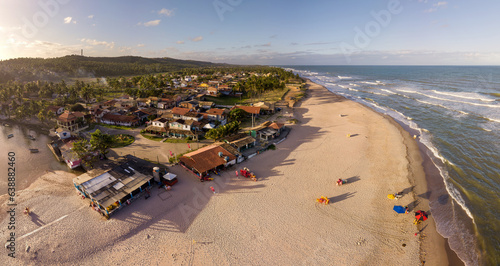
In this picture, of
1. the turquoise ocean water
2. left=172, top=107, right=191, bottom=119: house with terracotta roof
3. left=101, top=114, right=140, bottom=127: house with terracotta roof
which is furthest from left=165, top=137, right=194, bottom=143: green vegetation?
the turquoise ocean water

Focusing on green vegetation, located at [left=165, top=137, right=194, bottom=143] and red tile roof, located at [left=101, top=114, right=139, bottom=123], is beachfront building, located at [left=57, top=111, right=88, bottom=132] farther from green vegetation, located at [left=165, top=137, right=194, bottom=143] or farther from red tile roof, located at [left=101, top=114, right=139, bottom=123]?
green vegetation, located at [left=165, top=137, right=194, bottom=143]

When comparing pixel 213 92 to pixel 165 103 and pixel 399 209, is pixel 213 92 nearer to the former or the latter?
pixel 165 103

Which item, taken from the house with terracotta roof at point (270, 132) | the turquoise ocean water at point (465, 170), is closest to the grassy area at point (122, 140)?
the house with terracotta roof at point (270, 132)

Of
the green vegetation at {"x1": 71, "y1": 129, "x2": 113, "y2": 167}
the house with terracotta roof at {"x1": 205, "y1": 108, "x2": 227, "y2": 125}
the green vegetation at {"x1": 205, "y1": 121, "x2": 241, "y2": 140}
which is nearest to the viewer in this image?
the green vegetation at {"x1": 71, "y1": 129, "x2": 113, "y2": 167}

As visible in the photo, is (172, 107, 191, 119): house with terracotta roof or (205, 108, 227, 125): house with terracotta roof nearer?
(172, 107, 191, 119): house with terracotta roof

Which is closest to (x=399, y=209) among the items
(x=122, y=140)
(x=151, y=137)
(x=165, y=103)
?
(x=151, y=137)

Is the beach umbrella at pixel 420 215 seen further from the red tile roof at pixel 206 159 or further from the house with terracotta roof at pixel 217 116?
the house with terracotta roof at pixel 217 116

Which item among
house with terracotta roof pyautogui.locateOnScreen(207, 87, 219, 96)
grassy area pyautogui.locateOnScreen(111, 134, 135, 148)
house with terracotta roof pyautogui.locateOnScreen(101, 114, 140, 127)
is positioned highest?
house with terracotta roof pyautogui.locateOnScreen(207, 87, 219, 96)
